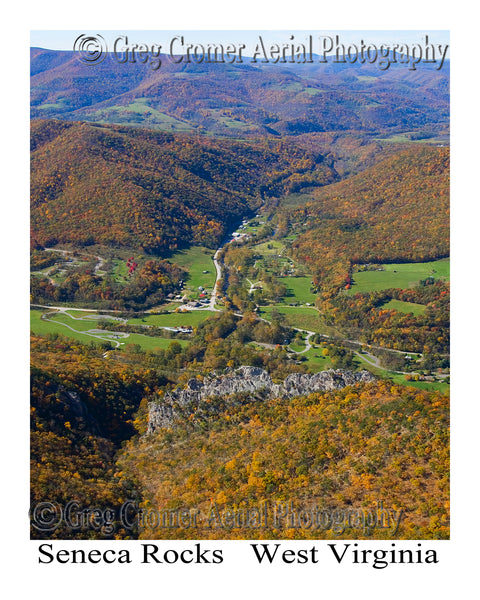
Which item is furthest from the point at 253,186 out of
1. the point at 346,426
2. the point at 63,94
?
the point at 63,94

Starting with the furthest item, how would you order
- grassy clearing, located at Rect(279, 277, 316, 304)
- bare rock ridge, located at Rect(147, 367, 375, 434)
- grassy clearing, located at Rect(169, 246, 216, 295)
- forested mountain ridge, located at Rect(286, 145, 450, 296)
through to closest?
forested mountain ridge, located at Rect(286, 145, 450, 296) < grassy clearing, located at Rect(169, 246, 216, 295) < grassy clearing, located at Rect(279, 277, 316, 304) < bare rock ridge, located at Rect(147, 367, 375, 434)

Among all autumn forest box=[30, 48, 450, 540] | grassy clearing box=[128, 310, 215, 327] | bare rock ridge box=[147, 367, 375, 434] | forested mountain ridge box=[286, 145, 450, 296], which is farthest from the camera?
forested mountain ridge box=[286, 145, 450, 296]

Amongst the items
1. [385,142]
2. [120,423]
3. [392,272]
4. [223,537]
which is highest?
[385,142]

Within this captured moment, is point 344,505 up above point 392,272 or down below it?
below

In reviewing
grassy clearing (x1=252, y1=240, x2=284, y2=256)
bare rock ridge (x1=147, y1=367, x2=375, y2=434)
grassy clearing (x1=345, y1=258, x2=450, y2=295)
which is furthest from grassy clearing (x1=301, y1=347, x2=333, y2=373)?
grassy clearing (x1=252, y1=240, x2=284, y2=256)

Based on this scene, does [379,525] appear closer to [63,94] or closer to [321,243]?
[321,243]

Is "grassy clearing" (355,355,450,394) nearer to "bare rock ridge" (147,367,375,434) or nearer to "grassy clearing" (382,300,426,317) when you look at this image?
"bare rock ridge" (147,367,375,434)

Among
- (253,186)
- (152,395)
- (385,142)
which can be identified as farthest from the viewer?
(385,142)
